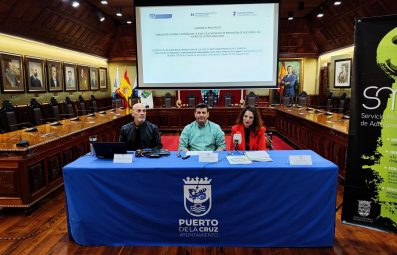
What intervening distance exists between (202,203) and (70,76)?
30.5 ft

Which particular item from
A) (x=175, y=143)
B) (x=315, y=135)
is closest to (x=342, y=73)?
(x=315, y=135)

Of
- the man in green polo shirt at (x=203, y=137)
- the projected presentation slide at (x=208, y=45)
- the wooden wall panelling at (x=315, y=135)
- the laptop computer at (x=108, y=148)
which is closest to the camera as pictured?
the laptop computer at (x=108, y=148)

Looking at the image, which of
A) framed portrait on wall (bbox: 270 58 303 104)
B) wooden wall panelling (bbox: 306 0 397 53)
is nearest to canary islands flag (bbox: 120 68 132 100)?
framed portrait on wall (bbox: 270 58 303 104)

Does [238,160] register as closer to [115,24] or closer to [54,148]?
[54,148]

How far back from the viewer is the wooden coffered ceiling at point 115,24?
6947mm

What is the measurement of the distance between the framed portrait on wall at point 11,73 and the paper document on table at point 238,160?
6.78 m

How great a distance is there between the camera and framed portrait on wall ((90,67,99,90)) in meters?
11.8

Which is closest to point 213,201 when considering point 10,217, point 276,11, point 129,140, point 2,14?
point 129,140

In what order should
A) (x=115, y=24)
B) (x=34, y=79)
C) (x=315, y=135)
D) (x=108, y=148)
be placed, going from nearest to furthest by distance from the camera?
(x=108, y=148) → (x=315, y=135) → (x=34, y=79) → (x=115, y=24)

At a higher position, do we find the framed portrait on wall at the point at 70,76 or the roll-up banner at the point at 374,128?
the framed portrait on wall at the point at 70,76

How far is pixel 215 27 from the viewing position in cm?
314

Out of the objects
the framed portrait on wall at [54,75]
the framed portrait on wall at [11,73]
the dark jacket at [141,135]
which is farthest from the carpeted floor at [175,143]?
the framed portrait on wall at [11,73]

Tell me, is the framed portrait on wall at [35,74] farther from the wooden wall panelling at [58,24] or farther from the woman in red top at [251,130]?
the woman in red top at [251,130]

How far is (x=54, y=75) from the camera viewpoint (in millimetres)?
9242
